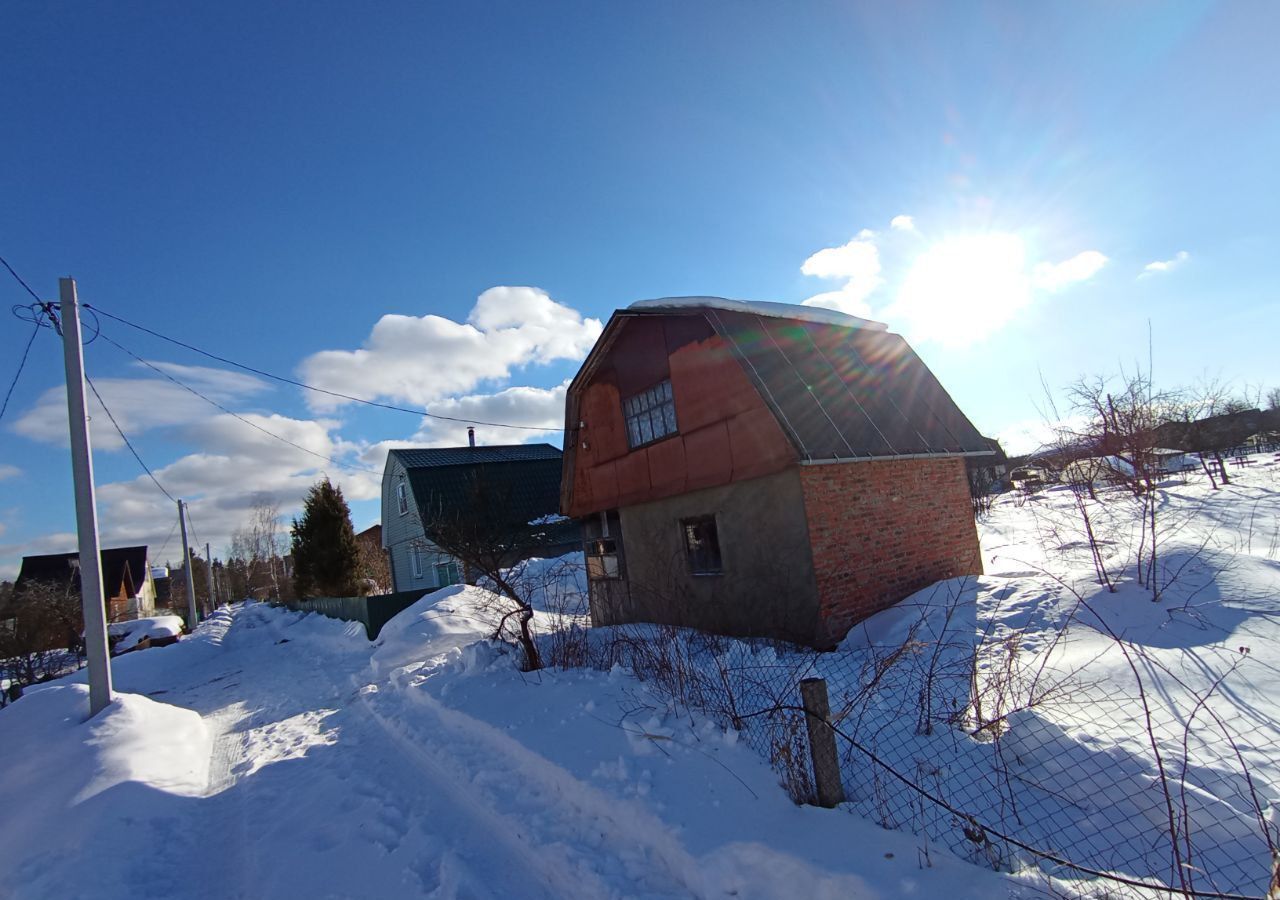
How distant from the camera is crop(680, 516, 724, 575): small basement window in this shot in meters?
10.0

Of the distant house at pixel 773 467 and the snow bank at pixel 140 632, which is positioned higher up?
the distant house at pixel 773 467

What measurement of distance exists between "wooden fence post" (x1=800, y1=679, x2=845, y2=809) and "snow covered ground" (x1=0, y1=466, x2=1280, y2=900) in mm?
142

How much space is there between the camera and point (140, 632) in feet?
85.1

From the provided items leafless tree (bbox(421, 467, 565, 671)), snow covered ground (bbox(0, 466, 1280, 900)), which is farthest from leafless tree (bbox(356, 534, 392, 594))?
snow covered ground (bbox(0, 466, 1280, 900))

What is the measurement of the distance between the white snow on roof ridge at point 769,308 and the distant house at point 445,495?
1223cm

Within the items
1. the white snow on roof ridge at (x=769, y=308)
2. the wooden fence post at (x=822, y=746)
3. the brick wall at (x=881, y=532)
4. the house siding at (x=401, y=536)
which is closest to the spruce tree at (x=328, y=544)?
the house siding at (x=401, y=536)

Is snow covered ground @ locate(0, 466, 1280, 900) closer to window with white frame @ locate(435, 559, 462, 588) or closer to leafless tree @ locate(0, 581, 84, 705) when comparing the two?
leafless tree @ locate(0, 581, 84, 705)

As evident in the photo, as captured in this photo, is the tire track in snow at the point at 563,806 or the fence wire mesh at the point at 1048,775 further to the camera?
the tire track in snow at the point at 563,806

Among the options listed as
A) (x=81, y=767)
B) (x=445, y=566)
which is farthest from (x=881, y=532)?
(x=445, y=566)

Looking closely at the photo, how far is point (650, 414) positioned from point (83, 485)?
8068 mm

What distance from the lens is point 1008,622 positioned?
22.6 ft

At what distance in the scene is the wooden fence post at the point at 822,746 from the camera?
11.7ft

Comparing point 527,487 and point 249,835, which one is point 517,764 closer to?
point 249,835

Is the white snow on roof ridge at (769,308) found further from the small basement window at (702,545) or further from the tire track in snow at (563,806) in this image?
the tire track in snow at (563,806)
